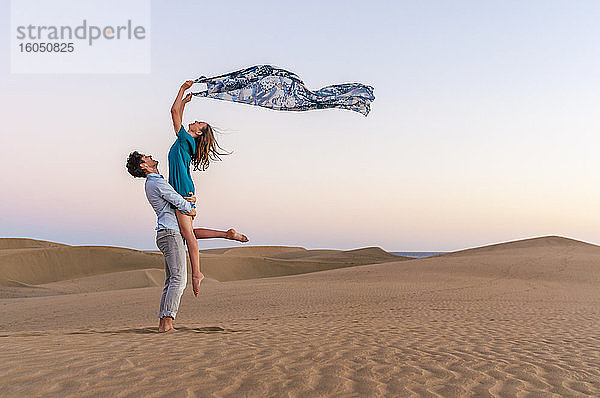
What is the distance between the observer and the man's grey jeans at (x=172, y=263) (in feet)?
20.9

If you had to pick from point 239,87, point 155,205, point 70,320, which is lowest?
point 70,320

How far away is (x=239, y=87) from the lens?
746cm

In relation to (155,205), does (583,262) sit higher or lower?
lower

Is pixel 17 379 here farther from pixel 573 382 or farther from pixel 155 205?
pixel 573 382

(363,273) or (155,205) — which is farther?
(363,273)

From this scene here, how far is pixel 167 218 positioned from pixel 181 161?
0.75 m

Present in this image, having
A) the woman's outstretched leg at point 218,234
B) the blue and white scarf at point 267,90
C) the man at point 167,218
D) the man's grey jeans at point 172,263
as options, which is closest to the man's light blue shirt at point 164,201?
the man at point 167,218

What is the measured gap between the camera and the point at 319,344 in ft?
20.8

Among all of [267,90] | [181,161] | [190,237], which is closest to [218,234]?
[190,237]

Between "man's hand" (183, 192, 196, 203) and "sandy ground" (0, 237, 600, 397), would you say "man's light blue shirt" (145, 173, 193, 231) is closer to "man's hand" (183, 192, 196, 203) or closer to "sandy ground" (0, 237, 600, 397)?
"man's hand" (183, 192, 196, 203)

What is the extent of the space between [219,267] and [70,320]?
2670 centimetres

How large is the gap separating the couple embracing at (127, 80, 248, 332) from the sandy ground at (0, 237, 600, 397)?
29.3 inches

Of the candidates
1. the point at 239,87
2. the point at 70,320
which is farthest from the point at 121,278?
the point at 239,87

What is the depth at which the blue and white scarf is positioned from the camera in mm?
7329
